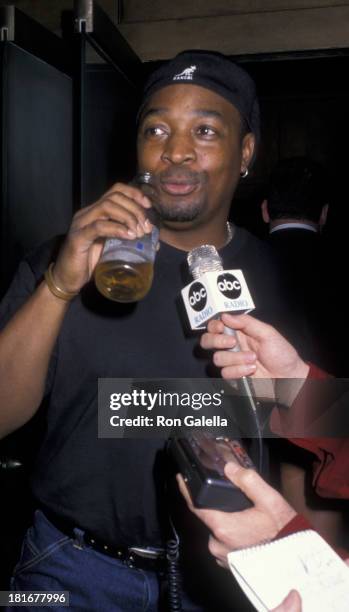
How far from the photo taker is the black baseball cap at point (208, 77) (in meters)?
1.47

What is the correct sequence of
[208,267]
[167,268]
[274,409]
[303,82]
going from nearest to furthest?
[208,267] < [274,409] < [167,268] < [303,82]

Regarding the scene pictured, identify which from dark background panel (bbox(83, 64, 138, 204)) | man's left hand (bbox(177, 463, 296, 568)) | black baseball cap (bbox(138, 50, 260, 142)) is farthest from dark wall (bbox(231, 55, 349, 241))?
man's left hand (bbox(177, 463, 296, 568))

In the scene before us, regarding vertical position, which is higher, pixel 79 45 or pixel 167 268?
pixel 79 45

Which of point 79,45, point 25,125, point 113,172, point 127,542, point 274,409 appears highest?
point 79,45

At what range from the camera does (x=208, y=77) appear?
147 cm

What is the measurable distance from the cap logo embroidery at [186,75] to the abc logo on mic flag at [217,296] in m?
0.69

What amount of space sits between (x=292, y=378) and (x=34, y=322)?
0.56 metres

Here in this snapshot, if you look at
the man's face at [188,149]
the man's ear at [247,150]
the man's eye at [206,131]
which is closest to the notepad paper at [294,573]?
the man's face at [188,149]

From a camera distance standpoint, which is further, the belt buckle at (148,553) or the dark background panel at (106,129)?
the dark background panel at (106,129)

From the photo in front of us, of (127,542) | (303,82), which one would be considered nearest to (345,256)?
(127,542)

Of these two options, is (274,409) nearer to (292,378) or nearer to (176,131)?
(292,378)

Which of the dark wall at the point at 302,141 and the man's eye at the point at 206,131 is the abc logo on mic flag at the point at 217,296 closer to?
the man's eye at the point at 206,131

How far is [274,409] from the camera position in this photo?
123cm

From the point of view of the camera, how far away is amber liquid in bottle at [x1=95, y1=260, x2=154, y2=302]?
2.93 ft
